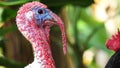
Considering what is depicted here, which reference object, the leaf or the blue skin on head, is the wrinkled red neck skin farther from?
the leaf

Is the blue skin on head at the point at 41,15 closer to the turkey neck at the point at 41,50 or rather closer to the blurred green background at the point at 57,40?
the turkey neck at the point at 41,50

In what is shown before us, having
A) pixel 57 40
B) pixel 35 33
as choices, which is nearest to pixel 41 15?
pixel 35 33

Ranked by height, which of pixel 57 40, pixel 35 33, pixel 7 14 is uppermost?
pixel 35 33

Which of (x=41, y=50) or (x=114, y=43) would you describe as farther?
(x=114, y=43)

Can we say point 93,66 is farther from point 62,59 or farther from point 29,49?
point 29,49

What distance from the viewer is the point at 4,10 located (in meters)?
1.51

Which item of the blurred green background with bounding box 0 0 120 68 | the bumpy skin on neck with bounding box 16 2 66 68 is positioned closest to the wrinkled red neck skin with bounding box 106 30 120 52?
the bumpy skin on neck with bounding box 16 2 66 68

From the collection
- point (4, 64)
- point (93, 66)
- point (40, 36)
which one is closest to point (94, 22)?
point (93, 66)

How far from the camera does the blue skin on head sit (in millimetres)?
1089

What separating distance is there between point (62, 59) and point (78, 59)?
0.26ft

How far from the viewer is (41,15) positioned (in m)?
1.09

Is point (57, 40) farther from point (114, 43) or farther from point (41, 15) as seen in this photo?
point (41, 15)

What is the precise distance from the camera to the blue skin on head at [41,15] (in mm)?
1089

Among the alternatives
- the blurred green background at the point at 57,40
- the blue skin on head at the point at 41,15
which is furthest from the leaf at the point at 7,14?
the blue skin on head at the point at 41,15
